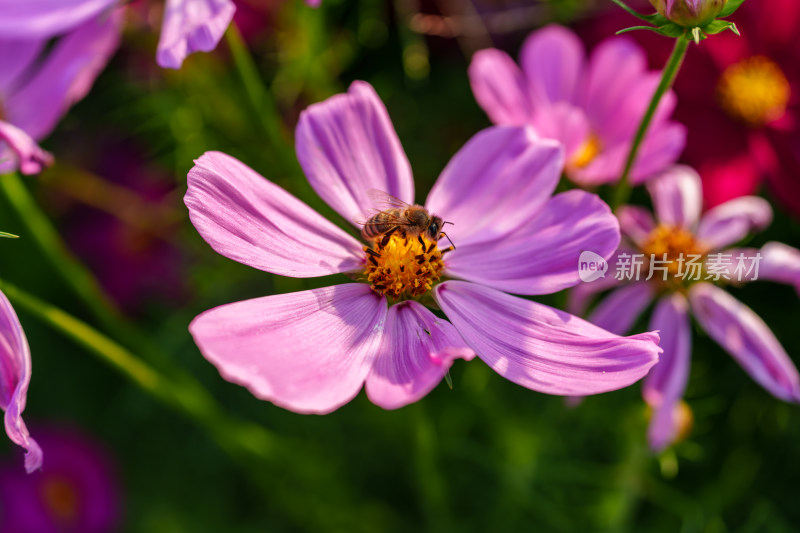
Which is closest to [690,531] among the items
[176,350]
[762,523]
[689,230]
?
[762,523]

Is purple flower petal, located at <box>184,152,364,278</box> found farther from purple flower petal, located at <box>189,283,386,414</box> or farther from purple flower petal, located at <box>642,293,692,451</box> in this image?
purple flower petal, located at <box>642,293,692,451</box>

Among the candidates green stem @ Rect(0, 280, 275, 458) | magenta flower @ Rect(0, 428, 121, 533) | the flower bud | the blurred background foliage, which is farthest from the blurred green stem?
magenta flower @ Rect(0, 428, 121, 533)

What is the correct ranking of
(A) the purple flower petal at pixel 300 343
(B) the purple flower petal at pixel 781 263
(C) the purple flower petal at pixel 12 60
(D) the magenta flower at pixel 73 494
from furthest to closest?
1. (D) the magenta flower at pixel 73 494
2. (C) the purple flower petal at pixel 12 60
3. (B) the purple flower petal at pixel 781 263
4. (A) the purple flower petal at pixel 300 343

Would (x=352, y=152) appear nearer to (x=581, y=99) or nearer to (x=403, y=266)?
(x=403, y=266)

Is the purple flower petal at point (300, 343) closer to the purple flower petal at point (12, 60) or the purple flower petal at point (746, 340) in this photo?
the purple flower petal at point (746, 340)

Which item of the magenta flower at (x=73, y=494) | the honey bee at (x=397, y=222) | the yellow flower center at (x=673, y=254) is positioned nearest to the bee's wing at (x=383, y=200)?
the honey bee at (x=397, y=222)
